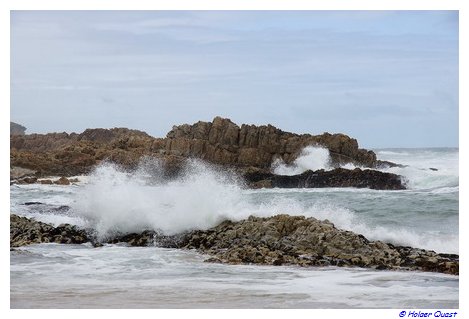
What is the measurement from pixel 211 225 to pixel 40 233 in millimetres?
1857

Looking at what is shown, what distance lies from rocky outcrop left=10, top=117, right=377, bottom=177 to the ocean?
0.13 metres

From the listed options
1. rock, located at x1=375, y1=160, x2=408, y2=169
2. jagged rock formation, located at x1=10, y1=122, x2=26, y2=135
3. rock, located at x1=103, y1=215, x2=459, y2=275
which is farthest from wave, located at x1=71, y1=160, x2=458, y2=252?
jagged rock formation, located at x1=10, y1=122, x2=26, y2=135

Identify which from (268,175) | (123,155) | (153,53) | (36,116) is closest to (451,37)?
(268,175)

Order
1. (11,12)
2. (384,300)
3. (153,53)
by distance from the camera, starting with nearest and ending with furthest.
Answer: (384,300) → (11,12) → (153,53)

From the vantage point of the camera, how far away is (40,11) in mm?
7828

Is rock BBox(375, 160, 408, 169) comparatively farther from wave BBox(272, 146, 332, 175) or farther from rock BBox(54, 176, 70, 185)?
rock BBox(54, 176, 70, 185)

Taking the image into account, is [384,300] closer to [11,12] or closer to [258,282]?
[258,282]

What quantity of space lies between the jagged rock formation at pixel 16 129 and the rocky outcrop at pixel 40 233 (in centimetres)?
89

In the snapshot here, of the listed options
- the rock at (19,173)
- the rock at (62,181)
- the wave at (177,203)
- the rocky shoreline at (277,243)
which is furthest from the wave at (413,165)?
the rock at (19,173)

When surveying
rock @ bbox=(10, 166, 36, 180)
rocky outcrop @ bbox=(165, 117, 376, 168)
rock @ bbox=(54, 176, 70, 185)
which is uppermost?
rocky outcrop @ bbox=(165, 117, 376, 168)

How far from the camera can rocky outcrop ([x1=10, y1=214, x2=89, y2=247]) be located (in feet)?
27.6

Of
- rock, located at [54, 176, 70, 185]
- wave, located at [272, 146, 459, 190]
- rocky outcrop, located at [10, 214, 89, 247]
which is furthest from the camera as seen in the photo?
rock, located at [54, 176, 70, 185]

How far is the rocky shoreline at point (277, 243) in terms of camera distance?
8.04m
